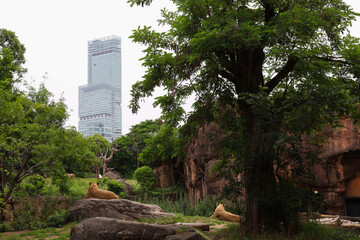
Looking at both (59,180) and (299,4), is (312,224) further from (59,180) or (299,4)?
(59,180)

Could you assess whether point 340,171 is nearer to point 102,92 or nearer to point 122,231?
point 122,231

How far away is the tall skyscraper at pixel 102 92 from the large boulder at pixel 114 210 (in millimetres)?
123148

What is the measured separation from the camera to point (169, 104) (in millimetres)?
11023

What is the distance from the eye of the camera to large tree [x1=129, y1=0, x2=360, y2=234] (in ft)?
26.5

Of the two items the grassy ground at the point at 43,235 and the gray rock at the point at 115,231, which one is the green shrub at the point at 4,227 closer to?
the grassy ground at the point at 43,235

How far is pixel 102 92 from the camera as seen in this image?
150m

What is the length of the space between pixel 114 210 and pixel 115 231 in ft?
16.8

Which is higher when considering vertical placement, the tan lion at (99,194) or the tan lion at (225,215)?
the tan lion at (99,194)

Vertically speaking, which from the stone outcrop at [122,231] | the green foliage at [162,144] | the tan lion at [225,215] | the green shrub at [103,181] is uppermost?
the green foliage at [162,144]

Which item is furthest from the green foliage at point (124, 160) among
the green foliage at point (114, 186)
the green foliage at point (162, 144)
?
the green foliage at point (162, 144)

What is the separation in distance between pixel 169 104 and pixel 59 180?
694 centimetres

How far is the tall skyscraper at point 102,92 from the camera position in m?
140

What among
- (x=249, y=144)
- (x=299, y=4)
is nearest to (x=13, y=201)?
(x=249, y=144)

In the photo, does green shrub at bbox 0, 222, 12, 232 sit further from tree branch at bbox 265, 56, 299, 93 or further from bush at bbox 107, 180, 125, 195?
tree branch at bbox 265, 56, 299, 93
